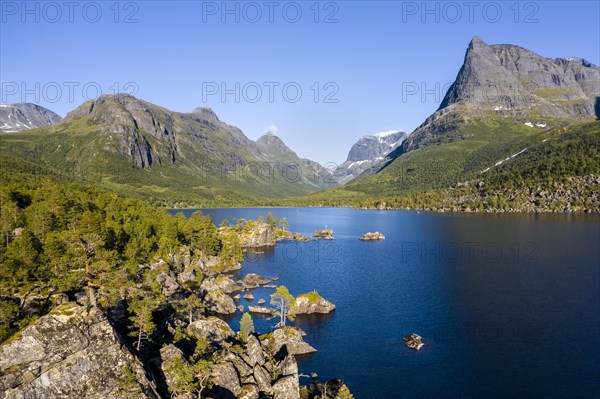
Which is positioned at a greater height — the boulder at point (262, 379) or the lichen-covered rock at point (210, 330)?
the lichen-covered rock at point (210, 330)

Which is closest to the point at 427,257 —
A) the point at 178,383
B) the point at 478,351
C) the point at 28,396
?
the point at 478,351

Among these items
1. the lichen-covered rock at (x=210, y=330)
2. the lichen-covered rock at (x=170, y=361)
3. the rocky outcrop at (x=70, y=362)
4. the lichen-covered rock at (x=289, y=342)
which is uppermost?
the rocky outcrop at (x=70, y=362)

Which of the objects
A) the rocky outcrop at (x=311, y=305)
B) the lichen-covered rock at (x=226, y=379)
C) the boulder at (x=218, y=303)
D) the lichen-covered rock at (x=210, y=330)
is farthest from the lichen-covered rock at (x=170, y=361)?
the rocky outcrop at (x=311, y=305)

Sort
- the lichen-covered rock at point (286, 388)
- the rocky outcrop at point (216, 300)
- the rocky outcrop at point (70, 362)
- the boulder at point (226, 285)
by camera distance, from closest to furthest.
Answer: the rocky outcrop at point (70, 362) < the lichen-covered rock at point (286, 388) < the rocky outcrop at point (216, 300) < the boulder at point (226, 285)

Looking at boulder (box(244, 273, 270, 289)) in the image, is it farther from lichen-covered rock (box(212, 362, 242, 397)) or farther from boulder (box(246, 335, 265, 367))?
lichen-covered rock (box(212, 362, 242, 397))

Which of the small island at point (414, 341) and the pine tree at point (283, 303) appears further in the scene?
the pine tree at point (283, 303)

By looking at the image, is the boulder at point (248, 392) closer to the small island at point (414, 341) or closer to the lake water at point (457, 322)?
the lake water at point (457, 322)

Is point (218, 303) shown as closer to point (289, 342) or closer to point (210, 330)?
point (210, 330)
